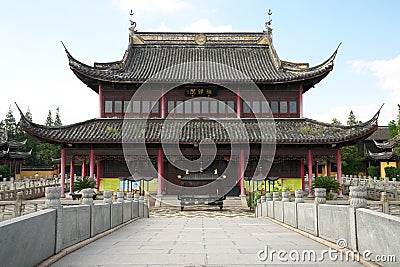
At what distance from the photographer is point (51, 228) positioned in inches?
235

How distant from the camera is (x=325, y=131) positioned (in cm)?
2311

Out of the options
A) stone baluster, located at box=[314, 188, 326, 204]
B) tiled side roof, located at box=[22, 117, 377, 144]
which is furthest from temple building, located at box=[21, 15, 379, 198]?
stone baluster, located at box=[314, 188, 326, 204]

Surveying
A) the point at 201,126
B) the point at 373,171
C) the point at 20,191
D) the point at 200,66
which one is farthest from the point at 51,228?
the point at 373,171

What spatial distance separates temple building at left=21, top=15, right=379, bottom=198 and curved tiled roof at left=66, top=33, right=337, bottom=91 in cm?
7

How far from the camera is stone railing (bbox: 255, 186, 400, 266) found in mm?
4941

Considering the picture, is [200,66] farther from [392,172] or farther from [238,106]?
[392,172]

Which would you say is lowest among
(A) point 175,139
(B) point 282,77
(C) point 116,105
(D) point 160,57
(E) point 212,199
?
(E) point 212,199

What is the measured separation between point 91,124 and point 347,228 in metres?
19.7

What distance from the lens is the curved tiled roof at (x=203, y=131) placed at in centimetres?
2217

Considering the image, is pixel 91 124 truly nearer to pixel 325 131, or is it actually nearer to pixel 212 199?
pixel 212 199

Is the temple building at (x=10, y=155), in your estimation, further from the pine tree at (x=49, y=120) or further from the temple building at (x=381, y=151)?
the temple building at (x=381, y=151)

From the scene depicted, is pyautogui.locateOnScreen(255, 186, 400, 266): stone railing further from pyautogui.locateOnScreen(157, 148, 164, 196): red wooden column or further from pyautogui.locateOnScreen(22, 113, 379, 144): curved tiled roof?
pyautogui.locateOnScreen(157, 148, 164, 196): red wooden column

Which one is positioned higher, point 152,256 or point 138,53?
point 138,53

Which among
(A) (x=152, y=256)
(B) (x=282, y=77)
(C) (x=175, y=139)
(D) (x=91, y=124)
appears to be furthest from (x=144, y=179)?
(A) (x=152, y=256)
